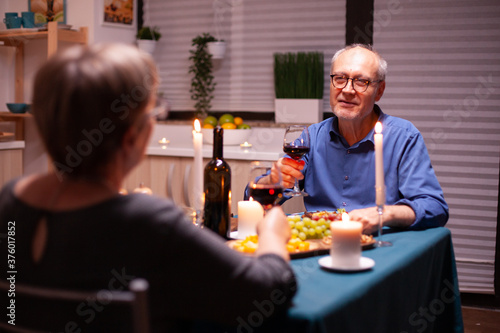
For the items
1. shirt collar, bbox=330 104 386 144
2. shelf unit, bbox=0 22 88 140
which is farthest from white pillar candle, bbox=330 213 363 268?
shelf unit, bbox=0 22 88 140

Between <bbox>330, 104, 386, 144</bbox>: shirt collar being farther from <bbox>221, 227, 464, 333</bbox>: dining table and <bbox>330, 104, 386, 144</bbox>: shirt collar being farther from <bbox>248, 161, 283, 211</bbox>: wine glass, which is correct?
<bbox>248, 161, 283, 211</bbox>: wine glass

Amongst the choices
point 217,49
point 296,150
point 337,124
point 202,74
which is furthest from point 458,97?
point 296,150

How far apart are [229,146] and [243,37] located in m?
0.91

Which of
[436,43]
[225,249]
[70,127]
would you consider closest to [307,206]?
[225,249]

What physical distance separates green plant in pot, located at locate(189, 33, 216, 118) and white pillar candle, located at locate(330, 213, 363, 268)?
307 centimetres

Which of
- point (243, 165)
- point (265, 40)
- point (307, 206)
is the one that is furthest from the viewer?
point (265, 40)

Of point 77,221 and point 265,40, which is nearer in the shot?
point 77,221

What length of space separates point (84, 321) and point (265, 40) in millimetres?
3487

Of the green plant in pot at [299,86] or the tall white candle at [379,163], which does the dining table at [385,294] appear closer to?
the tall white candle at [379,163]

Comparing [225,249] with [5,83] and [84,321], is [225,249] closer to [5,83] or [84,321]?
[84,321]

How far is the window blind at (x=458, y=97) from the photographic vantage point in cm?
366

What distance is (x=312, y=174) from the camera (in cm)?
255

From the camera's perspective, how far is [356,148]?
2.46 metres

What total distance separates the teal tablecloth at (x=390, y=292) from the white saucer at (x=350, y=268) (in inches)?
0.5
